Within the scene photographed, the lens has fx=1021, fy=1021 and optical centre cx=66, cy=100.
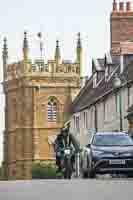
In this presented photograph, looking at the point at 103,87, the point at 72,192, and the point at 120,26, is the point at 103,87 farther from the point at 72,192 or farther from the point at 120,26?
the point at 72,192

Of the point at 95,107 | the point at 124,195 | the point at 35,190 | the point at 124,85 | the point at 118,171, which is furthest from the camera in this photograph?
the point at 95,107

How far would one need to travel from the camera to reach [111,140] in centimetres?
3105

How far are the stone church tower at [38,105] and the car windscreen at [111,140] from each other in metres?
87.7

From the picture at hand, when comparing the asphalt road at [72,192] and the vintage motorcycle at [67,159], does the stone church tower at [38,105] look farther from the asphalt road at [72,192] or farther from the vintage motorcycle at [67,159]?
the asphalt road at [72,192]

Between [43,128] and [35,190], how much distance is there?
10125cm

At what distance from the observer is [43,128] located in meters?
122

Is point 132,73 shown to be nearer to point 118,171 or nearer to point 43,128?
point 118,171

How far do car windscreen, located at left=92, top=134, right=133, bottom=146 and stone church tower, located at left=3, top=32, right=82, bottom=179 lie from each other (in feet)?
288

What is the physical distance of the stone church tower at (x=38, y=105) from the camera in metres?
121

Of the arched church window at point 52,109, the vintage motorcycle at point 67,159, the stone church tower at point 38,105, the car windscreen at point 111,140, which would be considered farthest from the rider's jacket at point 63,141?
the arched church window at point 52,109

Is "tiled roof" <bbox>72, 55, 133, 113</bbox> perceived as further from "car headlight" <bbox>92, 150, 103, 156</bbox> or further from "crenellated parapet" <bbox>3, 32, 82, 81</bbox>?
"crenellated parapet" <bbox>3, 32, 82, 81</bbox>

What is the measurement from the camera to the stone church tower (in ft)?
396

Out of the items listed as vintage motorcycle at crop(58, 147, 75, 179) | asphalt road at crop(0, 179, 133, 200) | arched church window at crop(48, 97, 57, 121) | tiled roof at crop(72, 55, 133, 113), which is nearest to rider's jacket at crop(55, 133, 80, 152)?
vintage motorcycle at crop(58, 147, 75, 179)

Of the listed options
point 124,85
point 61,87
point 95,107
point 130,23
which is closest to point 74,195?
point 124,85
